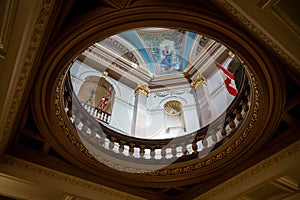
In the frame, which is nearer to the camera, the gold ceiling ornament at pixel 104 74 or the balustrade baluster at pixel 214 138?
the balustrade baluster at pixel 214 138

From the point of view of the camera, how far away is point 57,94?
15.4 ft

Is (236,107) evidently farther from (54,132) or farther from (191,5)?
(54,132)

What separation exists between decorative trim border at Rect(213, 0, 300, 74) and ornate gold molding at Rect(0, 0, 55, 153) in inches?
75.7

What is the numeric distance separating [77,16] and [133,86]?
27.5ft

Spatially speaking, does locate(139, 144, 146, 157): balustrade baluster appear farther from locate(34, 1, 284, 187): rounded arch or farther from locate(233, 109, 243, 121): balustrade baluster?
locate(233, 109, 243, 121): balustrade baluster

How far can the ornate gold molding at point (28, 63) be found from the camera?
312 centimetres

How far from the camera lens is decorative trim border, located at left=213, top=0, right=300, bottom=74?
3176mm

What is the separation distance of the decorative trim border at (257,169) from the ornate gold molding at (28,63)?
13.0ft

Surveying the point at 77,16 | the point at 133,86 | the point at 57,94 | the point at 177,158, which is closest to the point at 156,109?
the point at 133,86

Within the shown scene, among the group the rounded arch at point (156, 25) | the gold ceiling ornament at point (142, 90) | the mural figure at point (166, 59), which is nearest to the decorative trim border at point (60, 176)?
the rounded arch at point (156, 25)

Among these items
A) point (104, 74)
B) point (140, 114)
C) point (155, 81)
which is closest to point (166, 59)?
point (155, 81)

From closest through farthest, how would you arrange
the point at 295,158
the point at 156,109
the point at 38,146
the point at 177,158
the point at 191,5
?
the point at 191,5
the point at 295,158
the point at 38,146
the point at 177,158
the point at 156,109

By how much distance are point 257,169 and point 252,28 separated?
2857mm

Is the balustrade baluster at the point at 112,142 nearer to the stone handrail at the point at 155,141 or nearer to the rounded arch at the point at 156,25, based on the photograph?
the stone handrail at the point at 155,141
